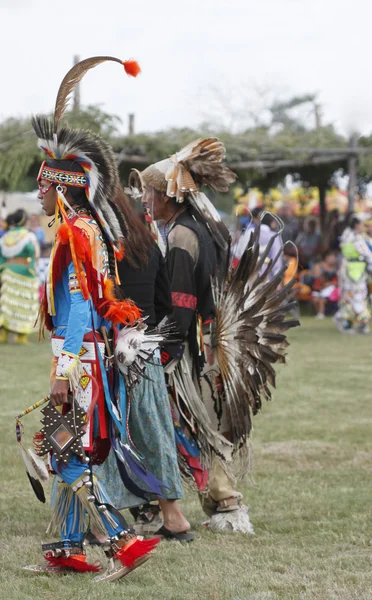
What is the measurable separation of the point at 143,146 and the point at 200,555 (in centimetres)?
1168

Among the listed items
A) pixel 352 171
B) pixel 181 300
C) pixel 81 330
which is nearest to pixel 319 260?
pixel 352 171

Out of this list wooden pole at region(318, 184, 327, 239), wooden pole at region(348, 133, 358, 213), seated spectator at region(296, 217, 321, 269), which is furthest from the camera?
wooden pole at region(318, 184, 327, 239)

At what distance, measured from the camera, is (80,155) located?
3.55 metres

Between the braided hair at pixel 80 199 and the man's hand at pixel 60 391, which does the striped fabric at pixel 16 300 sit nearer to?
the braided hair at pixel 80 199

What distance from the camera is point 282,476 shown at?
532 cm

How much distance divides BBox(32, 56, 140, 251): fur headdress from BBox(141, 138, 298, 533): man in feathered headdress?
68cm

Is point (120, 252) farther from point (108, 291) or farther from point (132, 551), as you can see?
point (132, 551)

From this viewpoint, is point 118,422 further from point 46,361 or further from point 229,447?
point 46,361

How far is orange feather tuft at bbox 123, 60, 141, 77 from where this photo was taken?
11.9ft

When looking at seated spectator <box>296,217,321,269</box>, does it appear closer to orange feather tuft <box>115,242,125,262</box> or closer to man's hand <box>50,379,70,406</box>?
orange feather tuft <box>115,242,125,262</box>

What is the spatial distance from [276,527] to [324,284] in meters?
13.5

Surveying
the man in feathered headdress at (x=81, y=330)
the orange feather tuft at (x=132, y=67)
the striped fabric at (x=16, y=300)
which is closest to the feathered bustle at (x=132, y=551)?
the man in feathered headdress at (x=81, y=330)

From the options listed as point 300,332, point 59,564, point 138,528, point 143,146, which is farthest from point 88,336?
point 143,146

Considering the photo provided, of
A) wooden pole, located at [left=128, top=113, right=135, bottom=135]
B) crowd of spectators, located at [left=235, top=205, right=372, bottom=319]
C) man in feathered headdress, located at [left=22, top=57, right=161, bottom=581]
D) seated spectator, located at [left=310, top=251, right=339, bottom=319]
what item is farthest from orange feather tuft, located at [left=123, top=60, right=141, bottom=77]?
seated spectator, located at [left=310, top=251, right=339, bottom=319]
